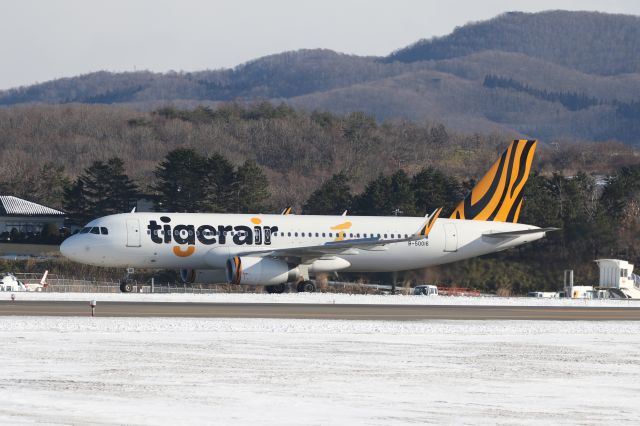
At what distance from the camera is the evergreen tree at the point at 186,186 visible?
326ft

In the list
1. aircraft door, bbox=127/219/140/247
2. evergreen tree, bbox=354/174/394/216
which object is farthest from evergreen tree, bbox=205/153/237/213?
aircraft door, bbox=127/219/140/247

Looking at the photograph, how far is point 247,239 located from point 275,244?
1.58 m

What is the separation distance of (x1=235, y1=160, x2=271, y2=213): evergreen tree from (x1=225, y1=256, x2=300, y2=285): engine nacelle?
42993 mm

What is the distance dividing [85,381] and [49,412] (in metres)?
3.65

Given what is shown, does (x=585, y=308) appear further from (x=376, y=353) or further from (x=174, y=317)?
(x=376, y=353)

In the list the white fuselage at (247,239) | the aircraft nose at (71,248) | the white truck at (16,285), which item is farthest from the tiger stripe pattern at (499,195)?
the white truck at (16,285)

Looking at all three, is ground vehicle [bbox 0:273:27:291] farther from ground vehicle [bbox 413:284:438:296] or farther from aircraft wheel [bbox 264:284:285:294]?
ground vehicle [bbox 413:284:438:296]

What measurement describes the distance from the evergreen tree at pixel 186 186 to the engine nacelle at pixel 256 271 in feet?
135

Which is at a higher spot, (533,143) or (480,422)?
(533,143)

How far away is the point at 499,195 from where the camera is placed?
67.8m

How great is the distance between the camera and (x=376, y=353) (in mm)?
27203

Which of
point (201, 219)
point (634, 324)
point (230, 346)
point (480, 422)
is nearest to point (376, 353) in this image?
point (230, 346)

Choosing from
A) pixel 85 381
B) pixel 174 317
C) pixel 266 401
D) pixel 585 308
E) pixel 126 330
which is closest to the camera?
pixel 266 401

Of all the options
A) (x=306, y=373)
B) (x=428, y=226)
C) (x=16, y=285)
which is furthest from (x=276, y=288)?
(x=306, y=373)
